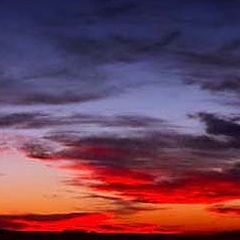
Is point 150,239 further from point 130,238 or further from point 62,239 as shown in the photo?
point 62,239

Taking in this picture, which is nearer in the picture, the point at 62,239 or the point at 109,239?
the point at 109,239

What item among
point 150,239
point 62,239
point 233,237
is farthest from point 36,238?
point 233,237

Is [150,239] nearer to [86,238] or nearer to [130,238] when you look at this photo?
[130,238]

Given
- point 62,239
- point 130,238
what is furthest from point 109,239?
point 62,239

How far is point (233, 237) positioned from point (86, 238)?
8.12 feet

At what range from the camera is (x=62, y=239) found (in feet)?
32.8

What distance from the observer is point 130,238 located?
9211mm

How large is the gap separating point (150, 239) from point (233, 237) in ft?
4.39

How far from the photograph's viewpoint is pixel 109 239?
9.38 meters

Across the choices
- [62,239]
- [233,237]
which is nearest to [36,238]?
[62,239]

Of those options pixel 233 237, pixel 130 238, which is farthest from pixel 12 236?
pixel 233 237

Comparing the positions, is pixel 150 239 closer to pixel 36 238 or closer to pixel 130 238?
pixel 130 238

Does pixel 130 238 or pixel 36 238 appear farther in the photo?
pixel 36 238

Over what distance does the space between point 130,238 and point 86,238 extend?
0.94 meters
